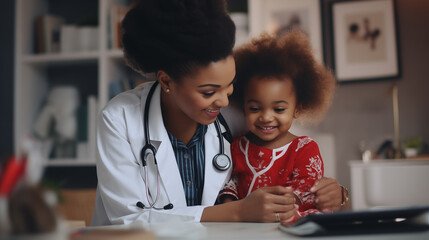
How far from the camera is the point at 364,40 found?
3.34 meters

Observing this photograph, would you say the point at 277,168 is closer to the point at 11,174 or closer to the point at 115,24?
the point at 11,174

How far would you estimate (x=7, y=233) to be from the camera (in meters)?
0.54

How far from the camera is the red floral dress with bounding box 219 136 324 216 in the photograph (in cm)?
125

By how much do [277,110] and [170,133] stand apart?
36 cm

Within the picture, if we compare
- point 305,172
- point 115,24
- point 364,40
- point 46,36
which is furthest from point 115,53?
point 305,172

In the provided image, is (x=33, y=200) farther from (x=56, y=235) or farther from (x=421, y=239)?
(x=421, y=239)

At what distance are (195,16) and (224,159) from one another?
0.44 m

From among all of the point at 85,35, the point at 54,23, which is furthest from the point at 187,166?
the point at 54,23

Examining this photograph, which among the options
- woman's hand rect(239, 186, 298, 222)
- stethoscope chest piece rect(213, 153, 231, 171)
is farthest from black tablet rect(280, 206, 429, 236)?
stethoscope chest piece rect(213, 153, 231, 171)

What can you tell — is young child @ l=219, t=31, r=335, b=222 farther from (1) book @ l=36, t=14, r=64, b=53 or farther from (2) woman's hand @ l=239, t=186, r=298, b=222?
(1) book @ l=36, t=14, r=64, b=53

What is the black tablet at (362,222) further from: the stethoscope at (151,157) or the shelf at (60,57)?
the shelf at (60,57)

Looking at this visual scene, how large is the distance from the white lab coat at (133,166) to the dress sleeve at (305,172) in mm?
216

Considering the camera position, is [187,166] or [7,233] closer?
[7,233]

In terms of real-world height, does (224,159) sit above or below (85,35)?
below
